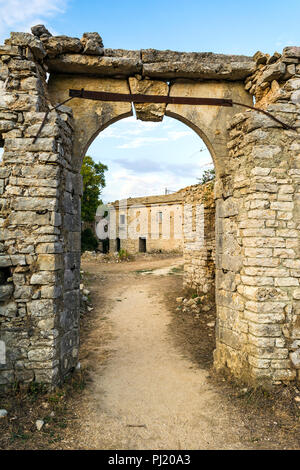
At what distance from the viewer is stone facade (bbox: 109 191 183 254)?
61.0ft

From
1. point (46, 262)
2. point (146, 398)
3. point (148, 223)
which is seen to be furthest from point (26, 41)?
point (148, 223)

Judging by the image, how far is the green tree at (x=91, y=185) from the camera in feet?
66.8

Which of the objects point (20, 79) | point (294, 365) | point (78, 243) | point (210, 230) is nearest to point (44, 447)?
point (78, 243)

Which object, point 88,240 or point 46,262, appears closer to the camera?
point 46,262

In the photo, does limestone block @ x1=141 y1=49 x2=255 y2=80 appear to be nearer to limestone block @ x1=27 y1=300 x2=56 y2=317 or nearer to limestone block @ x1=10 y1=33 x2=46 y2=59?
limestone block @ x1=10 y1=33 x2=46 y2=59

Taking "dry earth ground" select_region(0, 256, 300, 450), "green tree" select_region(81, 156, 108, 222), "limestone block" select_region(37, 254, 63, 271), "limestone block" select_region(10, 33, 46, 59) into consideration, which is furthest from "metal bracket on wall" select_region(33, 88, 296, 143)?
"green tree" select_region(81, 156, 108, 222)

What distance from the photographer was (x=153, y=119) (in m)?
4.54

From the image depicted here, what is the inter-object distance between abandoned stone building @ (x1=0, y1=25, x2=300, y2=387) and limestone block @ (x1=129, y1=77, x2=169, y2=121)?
0.02 m

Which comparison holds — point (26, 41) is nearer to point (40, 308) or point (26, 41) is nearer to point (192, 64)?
point (192, 64)

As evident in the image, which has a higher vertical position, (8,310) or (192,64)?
(192,64)

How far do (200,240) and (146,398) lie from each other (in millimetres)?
5327

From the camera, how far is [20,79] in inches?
145

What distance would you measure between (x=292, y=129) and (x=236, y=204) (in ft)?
4.01

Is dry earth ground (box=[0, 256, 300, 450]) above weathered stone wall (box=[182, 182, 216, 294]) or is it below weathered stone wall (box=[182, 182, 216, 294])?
below
